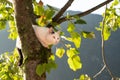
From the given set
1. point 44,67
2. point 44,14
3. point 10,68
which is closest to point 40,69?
point 44,67

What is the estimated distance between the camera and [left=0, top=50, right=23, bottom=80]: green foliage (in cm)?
323

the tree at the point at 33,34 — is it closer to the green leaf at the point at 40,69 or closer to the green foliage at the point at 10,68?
the green leaf at the point at 40,69

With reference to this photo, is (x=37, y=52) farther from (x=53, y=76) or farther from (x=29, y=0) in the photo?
(x=53, y=76)

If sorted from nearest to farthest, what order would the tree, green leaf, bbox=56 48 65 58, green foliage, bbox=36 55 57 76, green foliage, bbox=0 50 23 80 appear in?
green foliage, bbox=36 55 57 76 < the tree < green foliage, bbox=0 50 23 80 < green leaf, bbox=56 48 65 58

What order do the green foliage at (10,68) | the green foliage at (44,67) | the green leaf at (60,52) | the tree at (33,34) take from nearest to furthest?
1. the green foliage at (44,67)
2. the tree at (33,34)
3. the green foliage at (10,68)
4. the green leaf at (60,52)

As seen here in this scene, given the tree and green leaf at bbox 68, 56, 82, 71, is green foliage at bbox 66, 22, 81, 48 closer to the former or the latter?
the tree

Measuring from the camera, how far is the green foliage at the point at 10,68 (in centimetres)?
323

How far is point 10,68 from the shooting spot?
3.53 metres

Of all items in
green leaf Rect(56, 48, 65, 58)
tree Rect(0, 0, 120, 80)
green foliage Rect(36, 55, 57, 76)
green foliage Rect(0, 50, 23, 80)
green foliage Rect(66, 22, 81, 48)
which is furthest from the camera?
green leaf Rect(56, 48, 65, 58)

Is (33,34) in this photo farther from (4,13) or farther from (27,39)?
(4,13)

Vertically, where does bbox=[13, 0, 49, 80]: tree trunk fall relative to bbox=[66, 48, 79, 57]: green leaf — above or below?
above

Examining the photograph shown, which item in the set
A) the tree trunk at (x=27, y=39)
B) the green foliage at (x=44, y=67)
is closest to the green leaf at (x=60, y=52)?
the tree trunk at (x=27, y=39)

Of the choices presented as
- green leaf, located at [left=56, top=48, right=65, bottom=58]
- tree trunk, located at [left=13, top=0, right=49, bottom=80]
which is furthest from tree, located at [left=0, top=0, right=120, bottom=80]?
green leaf, located at [left=56, top=48, right=65, bottom=58]

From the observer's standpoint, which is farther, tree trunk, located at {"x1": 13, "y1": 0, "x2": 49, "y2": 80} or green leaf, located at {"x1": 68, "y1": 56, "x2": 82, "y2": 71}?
green leaf, located at {"x1": 68, "y1": 56, "x2": 82, "y2": 71}
